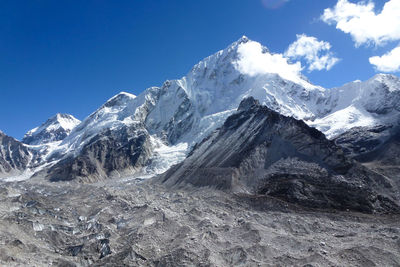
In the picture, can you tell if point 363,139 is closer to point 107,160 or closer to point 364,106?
point 364,106

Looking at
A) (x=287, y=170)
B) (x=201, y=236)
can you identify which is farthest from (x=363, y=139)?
(x=201, y=236)

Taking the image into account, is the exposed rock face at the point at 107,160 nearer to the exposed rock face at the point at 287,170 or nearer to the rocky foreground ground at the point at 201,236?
the exposed rock face at the point at 287,170

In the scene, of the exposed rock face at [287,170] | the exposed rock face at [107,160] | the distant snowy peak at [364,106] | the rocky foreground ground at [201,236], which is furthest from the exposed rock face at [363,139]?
the exposed rock face at [107,160]

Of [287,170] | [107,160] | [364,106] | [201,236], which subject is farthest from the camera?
[107,160]

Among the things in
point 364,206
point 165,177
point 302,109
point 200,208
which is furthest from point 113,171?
point 364,206

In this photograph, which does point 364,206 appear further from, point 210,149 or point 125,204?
point 210,149

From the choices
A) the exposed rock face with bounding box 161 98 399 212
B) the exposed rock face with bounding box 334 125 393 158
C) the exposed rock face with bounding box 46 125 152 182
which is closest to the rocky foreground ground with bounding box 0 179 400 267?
the exposed rock face with bounding box 161 98 399 212
